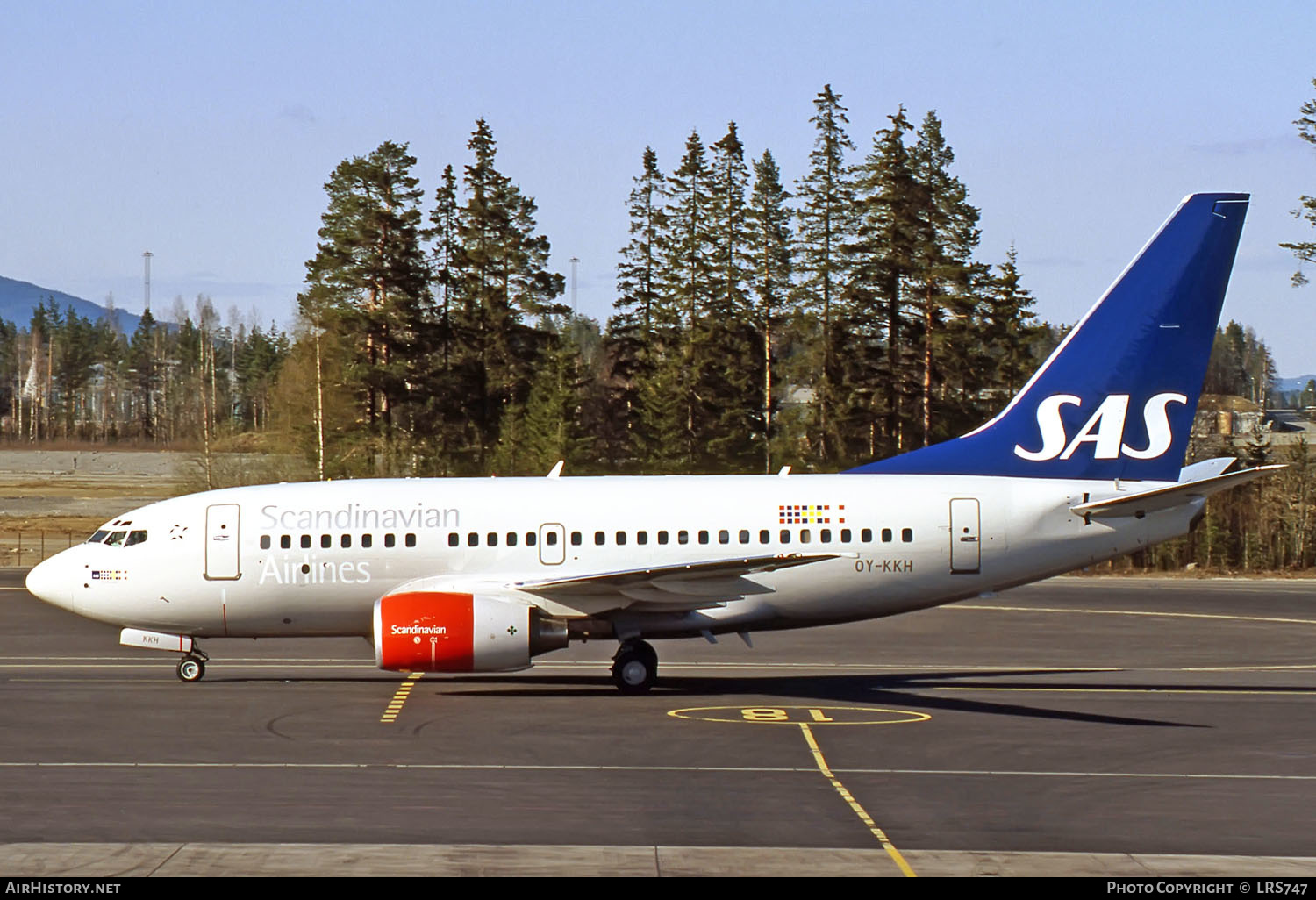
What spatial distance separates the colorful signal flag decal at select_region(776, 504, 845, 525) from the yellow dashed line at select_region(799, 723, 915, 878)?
4.63m

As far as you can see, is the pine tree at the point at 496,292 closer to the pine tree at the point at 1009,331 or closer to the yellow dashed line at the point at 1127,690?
the pine tree at the point at 1009,331

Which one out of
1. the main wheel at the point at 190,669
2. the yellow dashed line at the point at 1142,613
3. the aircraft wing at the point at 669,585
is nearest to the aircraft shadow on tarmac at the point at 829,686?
the main wheel at the point at 190,669

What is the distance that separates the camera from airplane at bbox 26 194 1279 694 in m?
27.5

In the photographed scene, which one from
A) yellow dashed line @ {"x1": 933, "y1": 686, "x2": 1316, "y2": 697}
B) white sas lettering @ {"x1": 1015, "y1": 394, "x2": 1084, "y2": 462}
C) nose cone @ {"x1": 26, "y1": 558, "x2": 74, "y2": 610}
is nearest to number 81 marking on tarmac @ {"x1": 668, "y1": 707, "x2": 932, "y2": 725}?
yellow dashed line @ {"x1": 933, "y1": 686, "x2": 1316, "y2": 697}

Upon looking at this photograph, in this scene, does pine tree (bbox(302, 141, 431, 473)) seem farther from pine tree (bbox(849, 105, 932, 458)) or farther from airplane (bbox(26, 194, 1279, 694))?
airplane (bbox(26, 194, 1279, 694))

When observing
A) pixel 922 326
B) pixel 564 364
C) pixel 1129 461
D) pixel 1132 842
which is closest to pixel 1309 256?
pixel 922 326

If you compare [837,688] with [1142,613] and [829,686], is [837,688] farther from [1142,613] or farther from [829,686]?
[1142,613]

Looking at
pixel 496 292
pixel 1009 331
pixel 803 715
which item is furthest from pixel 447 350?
pixel 803 715

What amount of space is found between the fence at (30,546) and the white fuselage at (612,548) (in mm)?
32353

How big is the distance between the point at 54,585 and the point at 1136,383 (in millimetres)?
21501
